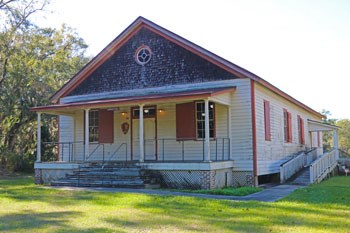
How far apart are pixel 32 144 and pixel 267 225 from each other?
27.0m

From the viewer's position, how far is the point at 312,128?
25953mm

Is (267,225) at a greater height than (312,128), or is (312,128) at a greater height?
(312,128)

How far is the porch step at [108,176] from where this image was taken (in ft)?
47.2

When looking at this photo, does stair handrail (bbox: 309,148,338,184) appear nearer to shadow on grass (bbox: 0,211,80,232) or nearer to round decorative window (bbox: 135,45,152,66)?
round decorative window (bbox: 135,45,152,66)

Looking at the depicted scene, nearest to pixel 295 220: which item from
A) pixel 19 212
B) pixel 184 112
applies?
pixel 19 212

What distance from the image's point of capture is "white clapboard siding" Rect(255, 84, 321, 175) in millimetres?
16312

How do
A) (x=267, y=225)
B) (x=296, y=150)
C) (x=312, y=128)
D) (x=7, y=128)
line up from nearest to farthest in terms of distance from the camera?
1. (x=267, y=225)
2. (x=296, y=150)
3. (x=312, y=128)
4. (x=7, y=128)

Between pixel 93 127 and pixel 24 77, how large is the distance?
10923mm

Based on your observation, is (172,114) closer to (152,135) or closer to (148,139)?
(152,135)

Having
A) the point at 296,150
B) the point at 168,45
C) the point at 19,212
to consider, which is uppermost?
the point at 168,45

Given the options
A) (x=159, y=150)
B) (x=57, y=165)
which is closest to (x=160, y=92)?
(x=159, y=150)

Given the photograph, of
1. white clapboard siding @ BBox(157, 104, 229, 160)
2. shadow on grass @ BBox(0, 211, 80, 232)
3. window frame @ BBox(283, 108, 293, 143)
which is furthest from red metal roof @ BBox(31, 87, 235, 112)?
shadow on grass @ BBox(0, 211, 80, 232)

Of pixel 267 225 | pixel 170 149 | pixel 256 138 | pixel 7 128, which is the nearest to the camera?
pixel 267 225

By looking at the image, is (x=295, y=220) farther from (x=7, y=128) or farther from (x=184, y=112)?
(x=7, y=128)
